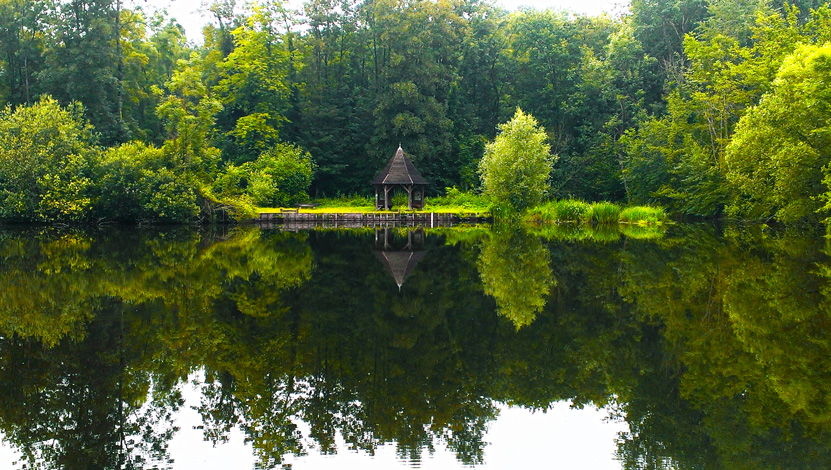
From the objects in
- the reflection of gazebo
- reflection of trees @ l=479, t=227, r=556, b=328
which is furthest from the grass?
reflection of trees @ l=479, t=227, r=556, b=328

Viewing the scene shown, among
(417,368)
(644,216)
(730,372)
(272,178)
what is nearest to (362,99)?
(272,178)

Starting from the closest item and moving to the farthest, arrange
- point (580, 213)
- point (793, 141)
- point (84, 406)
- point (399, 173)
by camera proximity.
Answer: point (84, 406) → point (793, 141) → point (580, 213) → point (399, 173)

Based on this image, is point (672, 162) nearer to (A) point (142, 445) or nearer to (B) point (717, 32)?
(B) point (717, 32)

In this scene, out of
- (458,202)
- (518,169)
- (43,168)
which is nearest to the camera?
(43,168)

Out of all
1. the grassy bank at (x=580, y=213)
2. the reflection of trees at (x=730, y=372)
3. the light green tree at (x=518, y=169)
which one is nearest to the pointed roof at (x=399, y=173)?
the grassy bank at (x=580, y=213)

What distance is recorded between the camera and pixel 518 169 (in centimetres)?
3481

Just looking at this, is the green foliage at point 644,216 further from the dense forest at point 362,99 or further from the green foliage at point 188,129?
the green foliage at point 188,129

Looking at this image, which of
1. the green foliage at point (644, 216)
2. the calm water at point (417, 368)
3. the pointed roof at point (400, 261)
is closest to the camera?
the calm water at point (417, 368)

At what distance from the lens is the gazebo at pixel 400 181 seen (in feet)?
123

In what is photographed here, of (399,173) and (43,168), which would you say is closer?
(43,168)

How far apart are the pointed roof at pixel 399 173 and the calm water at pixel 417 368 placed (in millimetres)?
23012

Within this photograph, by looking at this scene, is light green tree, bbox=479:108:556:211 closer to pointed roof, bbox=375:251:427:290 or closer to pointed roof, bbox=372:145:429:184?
pointed roof, bbox=372:145:429:184

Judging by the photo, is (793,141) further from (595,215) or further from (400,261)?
(400,261)

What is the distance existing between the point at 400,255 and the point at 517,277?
561 cm
